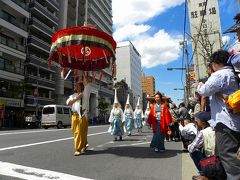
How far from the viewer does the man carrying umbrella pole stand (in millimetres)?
8314

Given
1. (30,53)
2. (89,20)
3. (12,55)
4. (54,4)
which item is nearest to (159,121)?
(12,55)

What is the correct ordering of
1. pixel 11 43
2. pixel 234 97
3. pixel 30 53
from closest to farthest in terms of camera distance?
pixel 234 97
pixel 11 43
pixel 30 53

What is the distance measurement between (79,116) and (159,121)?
2413mm

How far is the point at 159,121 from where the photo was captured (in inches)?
349

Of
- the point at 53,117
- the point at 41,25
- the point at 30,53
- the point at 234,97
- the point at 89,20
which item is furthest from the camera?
the point at 89,20

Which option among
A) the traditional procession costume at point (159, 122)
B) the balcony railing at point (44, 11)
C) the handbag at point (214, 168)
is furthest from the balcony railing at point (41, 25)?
the handbag at point (214, 168)

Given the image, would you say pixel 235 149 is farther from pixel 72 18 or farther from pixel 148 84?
pixel 148 84

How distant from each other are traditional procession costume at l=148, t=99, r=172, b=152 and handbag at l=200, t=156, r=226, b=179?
4.84 meters

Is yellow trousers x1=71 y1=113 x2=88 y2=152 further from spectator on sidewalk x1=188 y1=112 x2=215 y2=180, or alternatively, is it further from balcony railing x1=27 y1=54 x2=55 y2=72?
balcony railing x1=27 y1=54 x2=55 y2=72

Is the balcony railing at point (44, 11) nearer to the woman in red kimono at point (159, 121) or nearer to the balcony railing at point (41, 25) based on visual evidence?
the balcony railing at point (41, 25)

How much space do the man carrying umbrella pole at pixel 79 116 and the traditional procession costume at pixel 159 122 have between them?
6.59 ft

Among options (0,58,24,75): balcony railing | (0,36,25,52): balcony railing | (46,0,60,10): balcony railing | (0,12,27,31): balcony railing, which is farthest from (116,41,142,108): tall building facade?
(0,58,24,75): balcony railing

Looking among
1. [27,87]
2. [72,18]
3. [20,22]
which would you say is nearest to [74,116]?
[27,87]

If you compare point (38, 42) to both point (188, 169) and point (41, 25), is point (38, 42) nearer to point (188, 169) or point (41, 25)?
point (41, 25)
